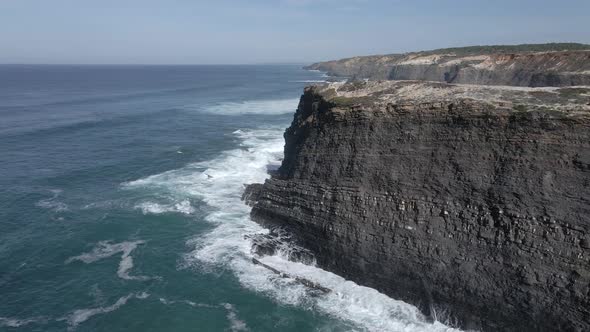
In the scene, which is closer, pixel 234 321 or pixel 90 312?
pixel 234 321

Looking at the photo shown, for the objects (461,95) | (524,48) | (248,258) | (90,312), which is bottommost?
(90,312)

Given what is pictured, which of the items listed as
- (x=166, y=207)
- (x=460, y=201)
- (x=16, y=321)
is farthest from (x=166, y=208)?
(x=460, y=201)

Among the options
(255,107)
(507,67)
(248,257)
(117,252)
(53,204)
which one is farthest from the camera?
(255,107)

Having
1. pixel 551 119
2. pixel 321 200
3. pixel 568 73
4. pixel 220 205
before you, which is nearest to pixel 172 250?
pixel 220 205

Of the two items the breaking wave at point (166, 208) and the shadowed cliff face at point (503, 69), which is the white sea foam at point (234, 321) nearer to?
the breaking wave at point (166, 208)

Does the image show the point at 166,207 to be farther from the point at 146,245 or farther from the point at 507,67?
the point at 507,67

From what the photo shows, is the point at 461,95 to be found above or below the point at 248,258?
above
